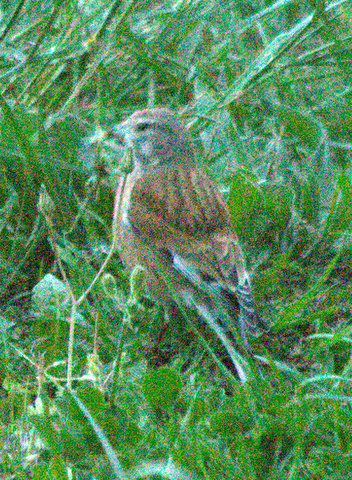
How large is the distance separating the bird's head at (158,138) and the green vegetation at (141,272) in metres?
0.11

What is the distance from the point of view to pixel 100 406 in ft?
9.20

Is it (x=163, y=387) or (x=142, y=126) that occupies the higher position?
(x=142, y=126)

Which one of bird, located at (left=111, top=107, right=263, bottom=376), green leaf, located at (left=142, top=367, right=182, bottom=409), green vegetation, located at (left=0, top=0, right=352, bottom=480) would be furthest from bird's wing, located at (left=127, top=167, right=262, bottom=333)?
green leaf, located at (left=142, top=367, right=182, bottom=409)

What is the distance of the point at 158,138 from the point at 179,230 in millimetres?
527

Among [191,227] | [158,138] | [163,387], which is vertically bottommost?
[163,387]

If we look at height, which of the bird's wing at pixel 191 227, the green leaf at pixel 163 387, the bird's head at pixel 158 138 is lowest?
the green leaf at pixel 163 387

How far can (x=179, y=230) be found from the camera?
3746mm

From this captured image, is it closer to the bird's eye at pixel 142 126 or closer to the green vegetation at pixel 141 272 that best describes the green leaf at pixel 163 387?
the green vegetation at pixel 141 272

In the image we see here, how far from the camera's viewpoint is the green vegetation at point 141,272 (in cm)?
274

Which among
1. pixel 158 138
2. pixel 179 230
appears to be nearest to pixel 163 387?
pixel 179 230

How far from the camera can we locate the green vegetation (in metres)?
2.74

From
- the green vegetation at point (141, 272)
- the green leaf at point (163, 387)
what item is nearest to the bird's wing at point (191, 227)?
the green vegetation at point (141, 272)

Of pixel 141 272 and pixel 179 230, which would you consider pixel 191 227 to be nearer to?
pixel 179 230

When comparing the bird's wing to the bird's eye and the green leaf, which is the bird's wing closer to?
the bird's eye
